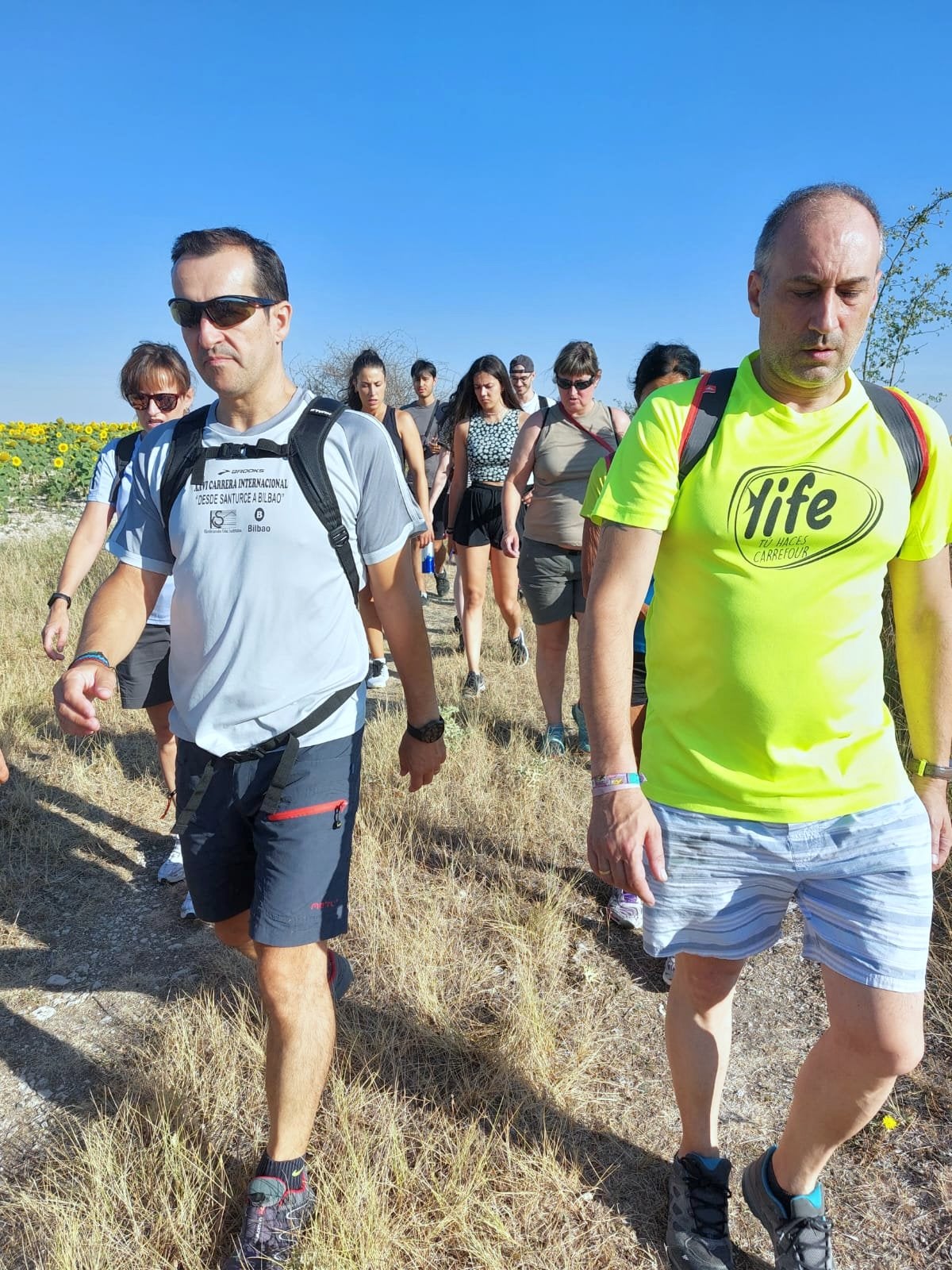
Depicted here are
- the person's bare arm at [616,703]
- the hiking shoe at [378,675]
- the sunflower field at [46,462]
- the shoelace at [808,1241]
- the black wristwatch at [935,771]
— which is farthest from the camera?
the sunflower field at [46,462]

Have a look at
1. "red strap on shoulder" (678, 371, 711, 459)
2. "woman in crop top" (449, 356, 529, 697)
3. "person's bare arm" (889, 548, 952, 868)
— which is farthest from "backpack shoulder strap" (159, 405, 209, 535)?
"woman in crop top" (449, 356, 529, 697)

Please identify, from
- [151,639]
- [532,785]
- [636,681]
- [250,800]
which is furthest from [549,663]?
[250,800]

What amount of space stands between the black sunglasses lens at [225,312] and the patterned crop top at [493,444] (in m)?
3.78

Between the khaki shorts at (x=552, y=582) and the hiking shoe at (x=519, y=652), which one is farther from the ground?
the khaki shorts at (x=552, y=582)

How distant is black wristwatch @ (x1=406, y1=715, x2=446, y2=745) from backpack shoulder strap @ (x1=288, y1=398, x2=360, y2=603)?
462mm

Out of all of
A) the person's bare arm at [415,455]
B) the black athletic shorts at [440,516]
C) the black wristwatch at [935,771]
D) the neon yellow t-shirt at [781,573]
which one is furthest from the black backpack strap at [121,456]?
the black athletic shorts at [440,516]

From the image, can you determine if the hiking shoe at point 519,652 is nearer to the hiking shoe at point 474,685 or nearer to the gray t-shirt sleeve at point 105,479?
the hiking shoe at point 474,685

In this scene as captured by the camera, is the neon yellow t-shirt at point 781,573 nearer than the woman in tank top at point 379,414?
Yes

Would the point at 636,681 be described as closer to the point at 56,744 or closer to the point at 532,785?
the point at 532,785

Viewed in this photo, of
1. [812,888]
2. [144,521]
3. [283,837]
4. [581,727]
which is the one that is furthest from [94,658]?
[581,727]

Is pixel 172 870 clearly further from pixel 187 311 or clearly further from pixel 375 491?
pixel 187 311

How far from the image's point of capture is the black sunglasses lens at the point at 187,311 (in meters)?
2.10

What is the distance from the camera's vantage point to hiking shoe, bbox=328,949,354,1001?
242 centimetres

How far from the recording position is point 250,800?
212cm
